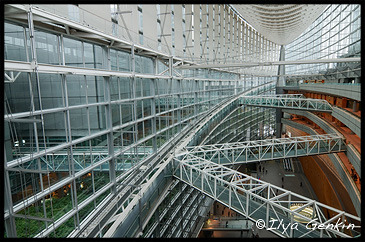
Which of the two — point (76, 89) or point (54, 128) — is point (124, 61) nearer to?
point (76, 89)

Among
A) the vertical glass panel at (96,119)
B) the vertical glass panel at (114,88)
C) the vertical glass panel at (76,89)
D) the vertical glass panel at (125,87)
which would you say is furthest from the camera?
the vertical glass panel at (125,87)

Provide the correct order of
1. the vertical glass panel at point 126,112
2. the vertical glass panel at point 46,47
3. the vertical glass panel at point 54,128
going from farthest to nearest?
the vertical glass panel at point 126,112, the vertical glass panel at point 54,128, the vertical glass panel at point 46,47

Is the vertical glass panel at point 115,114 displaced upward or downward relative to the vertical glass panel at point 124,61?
downward

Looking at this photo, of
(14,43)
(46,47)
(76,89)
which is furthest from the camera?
(76,89)

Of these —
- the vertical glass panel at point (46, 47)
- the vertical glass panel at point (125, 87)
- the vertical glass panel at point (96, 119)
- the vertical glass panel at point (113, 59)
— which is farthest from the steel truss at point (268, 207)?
the vertical glass panel at point (46, 47)

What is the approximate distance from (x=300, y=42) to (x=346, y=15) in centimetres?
2524

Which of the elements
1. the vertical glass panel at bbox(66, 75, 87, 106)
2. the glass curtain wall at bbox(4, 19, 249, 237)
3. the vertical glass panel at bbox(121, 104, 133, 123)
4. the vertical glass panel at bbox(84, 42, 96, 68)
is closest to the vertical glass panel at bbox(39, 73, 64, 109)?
the glass curtain wall at bbox(4, 19, 249, 237)

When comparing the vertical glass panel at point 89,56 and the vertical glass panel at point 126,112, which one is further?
the vertical glass panel at point 126,112

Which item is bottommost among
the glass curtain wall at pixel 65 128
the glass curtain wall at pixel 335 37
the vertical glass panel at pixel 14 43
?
the glass curtain wall at pixel 65 128

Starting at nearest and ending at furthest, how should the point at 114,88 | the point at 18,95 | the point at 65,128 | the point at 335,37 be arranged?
the point at 18,95
the point at 65,128
the point at 114,88
the point at 335,37

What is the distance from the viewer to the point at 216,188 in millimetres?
12516

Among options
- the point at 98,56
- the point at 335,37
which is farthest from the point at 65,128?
the point at 335,37

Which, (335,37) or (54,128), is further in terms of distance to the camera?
(335,37)

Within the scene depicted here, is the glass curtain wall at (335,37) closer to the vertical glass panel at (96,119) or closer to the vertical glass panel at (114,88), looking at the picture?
the vertical glass panel at (114,88)
